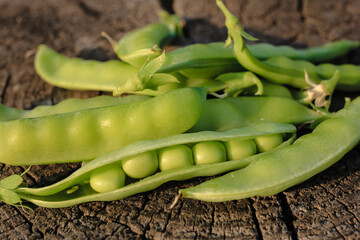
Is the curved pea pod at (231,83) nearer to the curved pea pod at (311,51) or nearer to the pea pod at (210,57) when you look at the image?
the pea pod at (210,57)

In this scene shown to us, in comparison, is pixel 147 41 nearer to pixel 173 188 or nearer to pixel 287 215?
pixel 173 188

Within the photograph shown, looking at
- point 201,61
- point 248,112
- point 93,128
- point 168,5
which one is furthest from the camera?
point 168,5

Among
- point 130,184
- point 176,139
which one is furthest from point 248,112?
point 130,184

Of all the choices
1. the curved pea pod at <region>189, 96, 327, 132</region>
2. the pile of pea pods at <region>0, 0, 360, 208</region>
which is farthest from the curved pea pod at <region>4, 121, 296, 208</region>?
the curved pea pod at <region>189, 96, 327, 132</region>

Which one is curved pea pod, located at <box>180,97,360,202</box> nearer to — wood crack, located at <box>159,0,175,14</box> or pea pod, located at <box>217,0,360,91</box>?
pea pod, located at <box>217,0,360,91</box>

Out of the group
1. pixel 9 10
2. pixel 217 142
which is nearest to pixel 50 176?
pixel 217 142
